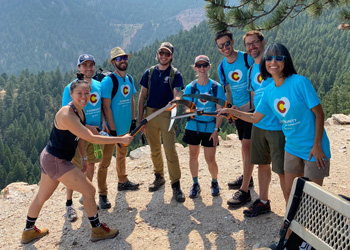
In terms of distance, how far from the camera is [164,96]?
5781 mm

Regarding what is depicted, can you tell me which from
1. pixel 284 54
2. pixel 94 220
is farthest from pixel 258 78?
pixel 94 220

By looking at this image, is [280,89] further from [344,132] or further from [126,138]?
[344,132]

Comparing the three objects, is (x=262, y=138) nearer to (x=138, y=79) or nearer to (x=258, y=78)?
(x=258, y=78)

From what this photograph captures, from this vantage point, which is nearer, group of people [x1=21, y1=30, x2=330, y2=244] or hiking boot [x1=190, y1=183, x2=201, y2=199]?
group of people [x1=21, y1=30, x2=330, y2=244]

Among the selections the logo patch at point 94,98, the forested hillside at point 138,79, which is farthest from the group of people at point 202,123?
the forested hillside at point 138,79

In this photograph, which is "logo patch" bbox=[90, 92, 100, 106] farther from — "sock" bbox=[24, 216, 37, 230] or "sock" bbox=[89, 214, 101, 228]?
"sock" bbox=[24, 216, 37, 230]

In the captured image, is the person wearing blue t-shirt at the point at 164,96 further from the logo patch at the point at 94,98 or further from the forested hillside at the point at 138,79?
the forested hillside at the point at 138,79

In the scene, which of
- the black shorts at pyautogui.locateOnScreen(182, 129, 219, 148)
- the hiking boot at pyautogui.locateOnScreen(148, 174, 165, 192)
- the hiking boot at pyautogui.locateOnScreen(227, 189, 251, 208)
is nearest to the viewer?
the hiking boot at pyautogui.locateOnScreen(227, 189, 251, 208)

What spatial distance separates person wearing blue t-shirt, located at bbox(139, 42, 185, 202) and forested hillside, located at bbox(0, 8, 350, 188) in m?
55.4

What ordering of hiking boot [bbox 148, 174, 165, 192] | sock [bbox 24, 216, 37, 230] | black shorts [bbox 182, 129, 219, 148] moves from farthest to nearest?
hiking boot [bbox 148, 174, 165, 192]
black shorts [bbox 182, 129, 219, 148]
sock [bbox 24, 216, 37, 230]

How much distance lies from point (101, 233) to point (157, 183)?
1924mm

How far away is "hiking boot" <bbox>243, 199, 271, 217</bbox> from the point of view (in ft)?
15.9

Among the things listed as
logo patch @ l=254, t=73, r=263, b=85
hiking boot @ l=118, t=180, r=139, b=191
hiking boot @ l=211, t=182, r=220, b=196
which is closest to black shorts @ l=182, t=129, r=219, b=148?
hiking boot @ l=211, t=182, r=220, b=196

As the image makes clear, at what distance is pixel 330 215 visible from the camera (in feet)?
7.43
